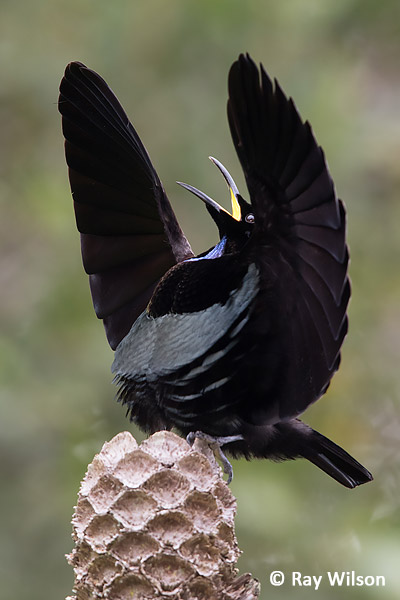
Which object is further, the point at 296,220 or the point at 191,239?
the point at 191,239

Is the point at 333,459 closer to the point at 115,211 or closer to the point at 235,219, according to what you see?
the point at 235,219

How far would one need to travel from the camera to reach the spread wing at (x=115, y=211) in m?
1.79

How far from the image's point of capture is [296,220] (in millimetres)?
1478

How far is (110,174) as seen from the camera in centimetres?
189

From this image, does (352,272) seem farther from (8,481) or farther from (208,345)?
(208,345)

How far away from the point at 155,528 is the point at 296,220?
1.82ft

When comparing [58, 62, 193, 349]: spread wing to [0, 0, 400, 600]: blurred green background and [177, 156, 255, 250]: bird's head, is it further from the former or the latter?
[0, 0, 400, 600]: blurred green background

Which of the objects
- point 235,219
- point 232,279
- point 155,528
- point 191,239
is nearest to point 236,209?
point 235,219

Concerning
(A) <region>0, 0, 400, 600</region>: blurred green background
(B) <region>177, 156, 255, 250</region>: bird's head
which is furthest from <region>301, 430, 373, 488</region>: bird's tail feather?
(A) <region>0, 0, 400, 600</region>: blurred green background

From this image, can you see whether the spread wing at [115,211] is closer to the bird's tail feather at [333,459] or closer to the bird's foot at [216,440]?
the bird's foot at [216,440]

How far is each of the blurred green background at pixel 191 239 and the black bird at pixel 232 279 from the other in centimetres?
126

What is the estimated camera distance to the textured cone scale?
4.10 feet

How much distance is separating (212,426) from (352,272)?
2062 mm

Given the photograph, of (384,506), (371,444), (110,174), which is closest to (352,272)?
(371,444)
